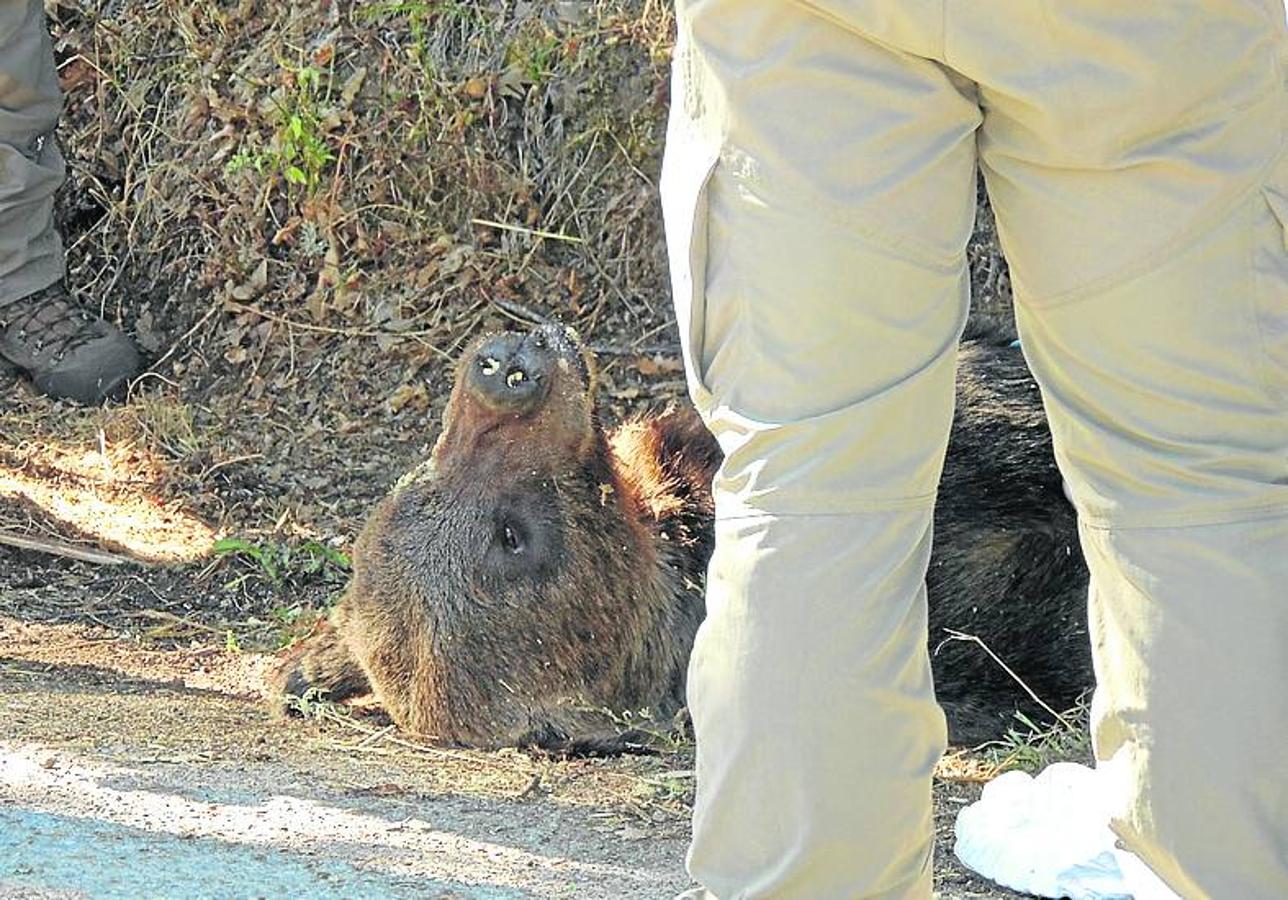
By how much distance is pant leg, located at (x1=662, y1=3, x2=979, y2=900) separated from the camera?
234 cm

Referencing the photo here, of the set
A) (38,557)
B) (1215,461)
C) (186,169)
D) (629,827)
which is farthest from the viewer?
(186,169)

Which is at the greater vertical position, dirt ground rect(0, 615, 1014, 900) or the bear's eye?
the bear's eye

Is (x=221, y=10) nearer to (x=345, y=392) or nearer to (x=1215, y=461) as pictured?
(x=345, y=392)

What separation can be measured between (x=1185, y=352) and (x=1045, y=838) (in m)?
1.42

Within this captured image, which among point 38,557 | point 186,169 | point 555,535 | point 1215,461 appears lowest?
point 38,557

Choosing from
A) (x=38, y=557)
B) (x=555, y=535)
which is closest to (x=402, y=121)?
(x=38, y=557)

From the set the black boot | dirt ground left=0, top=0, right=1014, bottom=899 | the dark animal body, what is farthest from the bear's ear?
the black boot

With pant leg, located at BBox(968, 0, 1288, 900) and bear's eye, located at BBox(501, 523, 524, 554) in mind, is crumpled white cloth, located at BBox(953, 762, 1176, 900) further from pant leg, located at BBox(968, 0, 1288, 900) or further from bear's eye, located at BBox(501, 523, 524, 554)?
bear's eye, located at BBox(501, 523, 524, 554)

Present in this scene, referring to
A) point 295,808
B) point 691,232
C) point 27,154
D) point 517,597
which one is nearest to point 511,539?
point 517,597

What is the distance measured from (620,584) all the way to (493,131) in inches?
102

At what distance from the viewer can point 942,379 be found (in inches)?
96.3

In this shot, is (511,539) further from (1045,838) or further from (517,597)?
(1045,838)

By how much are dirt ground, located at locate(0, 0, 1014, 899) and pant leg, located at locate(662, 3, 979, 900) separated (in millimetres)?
2702

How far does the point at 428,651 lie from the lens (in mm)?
4945
